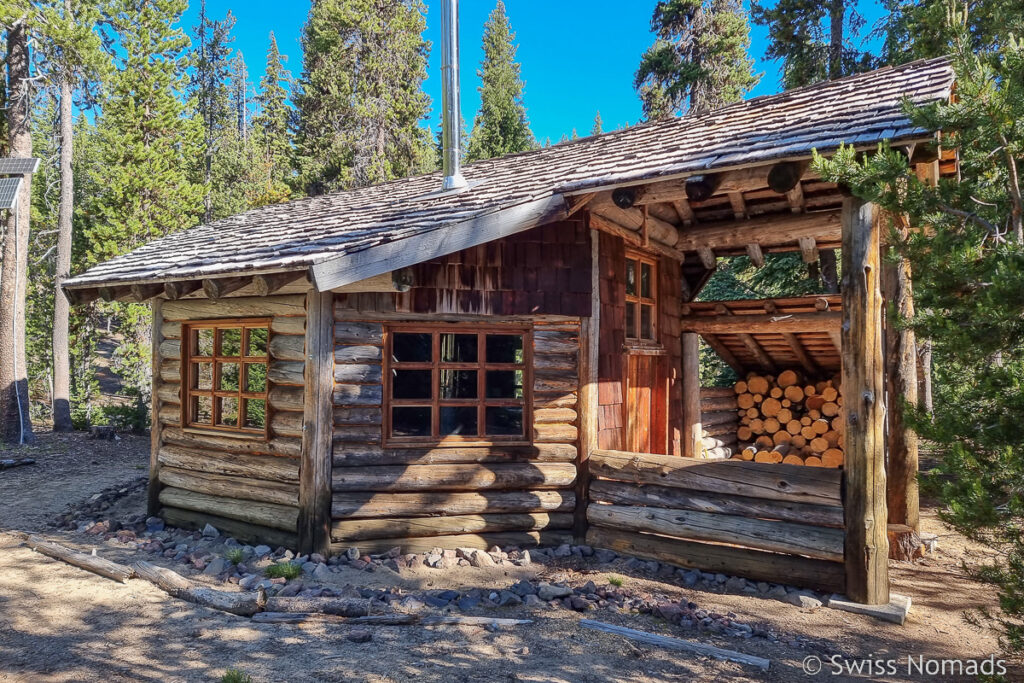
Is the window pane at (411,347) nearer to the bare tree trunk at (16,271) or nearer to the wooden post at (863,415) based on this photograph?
the wooden post at (863,415)

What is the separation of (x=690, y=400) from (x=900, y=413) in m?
3.20

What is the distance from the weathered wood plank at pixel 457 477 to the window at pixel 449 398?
32cm

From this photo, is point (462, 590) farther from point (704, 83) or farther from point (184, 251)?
point (704, 83)

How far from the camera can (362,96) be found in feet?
74.9

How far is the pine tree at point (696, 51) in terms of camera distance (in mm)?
17594

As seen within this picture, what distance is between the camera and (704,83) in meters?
17.8

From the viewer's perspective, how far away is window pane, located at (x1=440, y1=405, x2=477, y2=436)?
274 inches

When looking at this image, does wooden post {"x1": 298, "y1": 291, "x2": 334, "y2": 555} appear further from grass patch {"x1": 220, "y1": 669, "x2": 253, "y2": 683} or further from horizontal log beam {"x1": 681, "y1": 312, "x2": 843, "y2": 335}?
horizontal log beam {"x1": 681, "y1": 312, "x2": 843, "y2": 335}

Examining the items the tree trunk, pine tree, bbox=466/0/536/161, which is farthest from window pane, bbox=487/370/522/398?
pine tree, bbox=466/0/536/161

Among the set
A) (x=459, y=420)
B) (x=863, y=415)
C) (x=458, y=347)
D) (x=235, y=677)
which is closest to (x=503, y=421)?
(x=459, y=420)

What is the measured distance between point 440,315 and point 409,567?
97.3 inches

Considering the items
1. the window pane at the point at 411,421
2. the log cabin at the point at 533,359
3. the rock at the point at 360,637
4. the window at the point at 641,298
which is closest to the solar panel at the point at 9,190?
the log cabin at the point at 533,359

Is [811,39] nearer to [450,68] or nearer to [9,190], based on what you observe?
[450,68]

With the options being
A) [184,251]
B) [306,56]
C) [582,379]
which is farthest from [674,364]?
[306,56]
